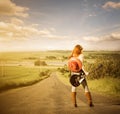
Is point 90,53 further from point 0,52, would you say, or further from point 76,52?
point 0,52

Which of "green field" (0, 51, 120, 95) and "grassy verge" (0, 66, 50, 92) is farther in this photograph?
"grassy verge" (0, 66, 50, 92)

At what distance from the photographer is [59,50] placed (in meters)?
8.20

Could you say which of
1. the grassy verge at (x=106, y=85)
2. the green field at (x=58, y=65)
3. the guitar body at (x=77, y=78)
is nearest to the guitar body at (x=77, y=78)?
the guitar body at (x=77, y=78)

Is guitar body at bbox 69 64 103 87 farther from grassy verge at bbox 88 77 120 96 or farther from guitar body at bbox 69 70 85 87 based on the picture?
grassy verge at bbox 88 77 120 96

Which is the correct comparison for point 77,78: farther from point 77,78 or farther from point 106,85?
point 106,85

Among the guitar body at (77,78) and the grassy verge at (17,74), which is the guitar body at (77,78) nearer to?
the guitar body at (77,78)

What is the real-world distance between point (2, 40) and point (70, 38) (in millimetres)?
2528

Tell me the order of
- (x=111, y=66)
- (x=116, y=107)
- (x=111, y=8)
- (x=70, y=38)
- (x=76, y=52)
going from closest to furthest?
1. (x=116, y=107)
2. (x=76, y=52)
3. (x=70, y=38)
4. (x=111, y=8)
5. (x=111, y=66)

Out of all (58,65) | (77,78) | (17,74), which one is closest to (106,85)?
(58,65)

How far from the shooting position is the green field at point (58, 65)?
8.24 m

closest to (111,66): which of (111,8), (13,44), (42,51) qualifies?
(111,8)

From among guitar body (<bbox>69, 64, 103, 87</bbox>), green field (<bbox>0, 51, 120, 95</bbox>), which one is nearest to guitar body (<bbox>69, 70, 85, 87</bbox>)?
guitar body (<bbox>69, 64, 103, 87</bbox>)

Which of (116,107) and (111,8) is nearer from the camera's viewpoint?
(116,107)

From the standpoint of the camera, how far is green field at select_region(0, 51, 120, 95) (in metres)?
8.24
